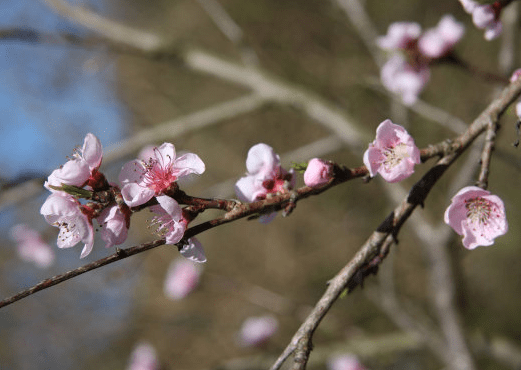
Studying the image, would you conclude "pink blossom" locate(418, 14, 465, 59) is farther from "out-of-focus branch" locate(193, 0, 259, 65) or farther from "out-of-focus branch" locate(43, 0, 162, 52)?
"out-of-focus branch" locate(43, 0, 162, 52)

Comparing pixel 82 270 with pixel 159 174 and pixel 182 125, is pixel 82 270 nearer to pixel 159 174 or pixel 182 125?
pixel 159 174

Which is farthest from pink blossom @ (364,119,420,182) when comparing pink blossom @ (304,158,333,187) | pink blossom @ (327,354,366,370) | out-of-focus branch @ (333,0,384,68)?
pink blossom @ (327,354,366,370)

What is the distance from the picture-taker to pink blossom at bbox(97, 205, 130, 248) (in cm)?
86

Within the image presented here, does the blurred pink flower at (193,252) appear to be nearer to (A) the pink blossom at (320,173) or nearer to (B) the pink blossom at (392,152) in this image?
(A) the pink blossom at (320,173)

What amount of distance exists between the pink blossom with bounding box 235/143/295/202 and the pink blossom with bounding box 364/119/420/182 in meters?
0.19

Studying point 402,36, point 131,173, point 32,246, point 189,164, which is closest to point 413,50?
point 402,36

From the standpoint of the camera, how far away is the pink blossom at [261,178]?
0.92 m

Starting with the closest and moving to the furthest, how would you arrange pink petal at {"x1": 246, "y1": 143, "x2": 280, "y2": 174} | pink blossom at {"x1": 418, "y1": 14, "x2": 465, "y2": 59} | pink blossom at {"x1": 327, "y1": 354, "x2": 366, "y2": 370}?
pink petal at {"x1": 246, "y1": 143, "x2": 280, "y2": 174}, pink blossom at {"x1": 418, "y1": 14, "x2": 465, "y2": 59}, pink blossom at {"x1": 327, "y1": 354, "x2": 366, "y2": 370}

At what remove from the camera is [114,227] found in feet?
2.81

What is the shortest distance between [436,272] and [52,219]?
1.91 meters

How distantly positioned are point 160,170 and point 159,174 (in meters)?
0.01

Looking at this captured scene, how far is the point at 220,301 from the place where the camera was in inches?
328

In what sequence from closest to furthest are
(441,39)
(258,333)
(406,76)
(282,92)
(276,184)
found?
(276,184), (441,39), (406,76), (282,92), (258,333)

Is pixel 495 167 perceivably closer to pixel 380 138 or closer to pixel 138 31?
pixel 138 31
